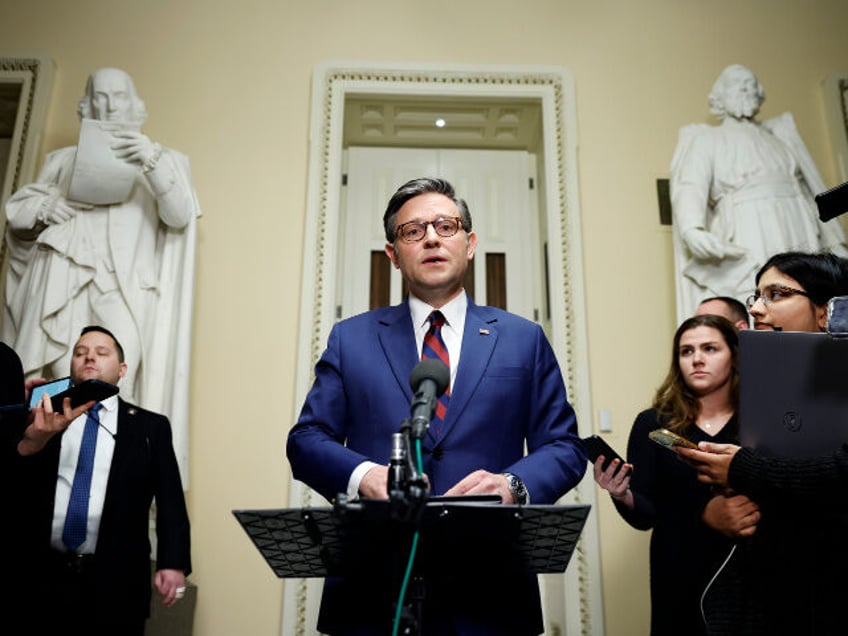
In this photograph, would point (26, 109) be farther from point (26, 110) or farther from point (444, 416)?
point (444, 416)

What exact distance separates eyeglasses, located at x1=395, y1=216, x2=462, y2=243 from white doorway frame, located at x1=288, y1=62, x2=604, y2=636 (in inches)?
89.8

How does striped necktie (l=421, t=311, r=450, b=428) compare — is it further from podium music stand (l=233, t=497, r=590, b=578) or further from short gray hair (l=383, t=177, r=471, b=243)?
podium music stand (l=233, t=497, r=590, b=578)

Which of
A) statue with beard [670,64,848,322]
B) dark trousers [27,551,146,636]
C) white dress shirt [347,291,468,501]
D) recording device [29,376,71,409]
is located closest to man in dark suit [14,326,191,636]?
dark trousers [27,551,146,636]

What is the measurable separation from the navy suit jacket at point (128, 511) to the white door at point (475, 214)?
198cm

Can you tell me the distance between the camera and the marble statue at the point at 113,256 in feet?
12.2

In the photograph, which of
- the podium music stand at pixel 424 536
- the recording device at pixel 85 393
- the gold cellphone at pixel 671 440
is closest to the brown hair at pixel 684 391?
the gold cellphone at pixel 671 440

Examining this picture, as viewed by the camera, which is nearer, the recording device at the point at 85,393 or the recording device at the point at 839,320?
the recording device at the point at 839,320

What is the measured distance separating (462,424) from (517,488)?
0.78 ft

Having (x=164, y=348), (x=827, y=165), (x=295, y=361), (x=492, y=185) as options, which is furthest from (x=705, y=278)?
(x=164, y=348)

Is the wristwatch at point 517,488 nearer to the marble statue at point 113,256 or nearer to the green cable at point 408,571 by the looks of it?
the green cable at point 408,571

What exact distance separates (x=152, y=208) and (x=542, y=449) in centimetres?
303

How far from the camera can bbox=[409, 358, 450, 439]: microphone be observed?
1237mm

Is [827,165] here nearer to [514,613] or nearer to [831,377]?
[831,377]

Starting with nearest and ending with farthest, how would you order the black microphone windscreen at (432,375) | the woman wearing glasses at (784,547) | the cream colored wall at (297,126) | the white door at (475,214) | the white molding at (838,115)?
the black microphone windscreen at (432,375)
the woman wearing glasses at (784,547)
the cream colored wall at (297,126)
the white molding at (838,115)
the white door at (475,214)
